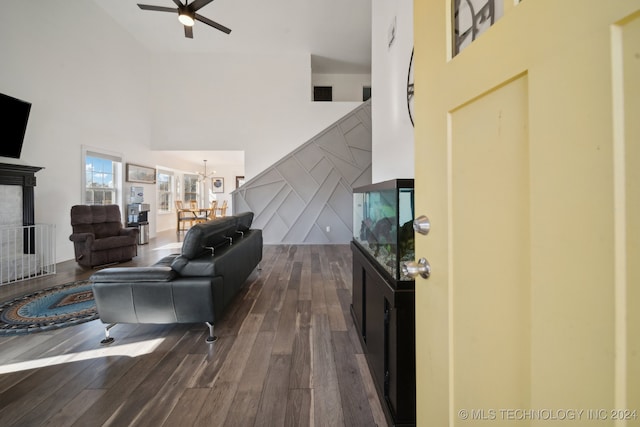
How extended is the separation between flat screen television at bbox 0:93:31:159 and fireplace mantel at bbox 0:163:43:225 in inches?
8.0

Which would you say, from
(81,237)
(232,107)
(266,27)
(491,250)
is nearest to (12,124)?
(81,237)

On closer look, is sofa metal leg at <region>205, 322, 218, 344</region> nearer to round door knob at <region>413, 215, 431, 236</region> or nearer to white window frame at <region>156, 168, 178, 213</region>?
round door knob at <region>413, 215, 431, 236</region>

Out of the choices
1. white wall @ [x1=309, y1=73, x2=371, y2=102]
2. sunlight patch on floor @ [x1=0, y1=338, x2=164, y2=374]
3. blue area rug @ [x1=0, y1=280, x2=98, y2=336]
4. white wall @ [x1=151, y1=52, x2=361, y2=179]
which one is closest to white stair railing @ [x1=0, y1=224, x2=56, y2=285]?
blue area rug @ [x1=0, y1=280, x2=98, y2=336]

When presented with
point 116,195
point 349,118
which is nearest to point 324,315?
point 349,118

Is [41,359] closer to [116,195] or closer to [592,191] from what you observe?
[592,191]

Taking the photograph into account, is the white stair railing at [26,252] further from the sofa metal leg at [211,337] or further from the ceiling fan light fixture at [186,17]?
the ceiling fan light fixture at [186,17]

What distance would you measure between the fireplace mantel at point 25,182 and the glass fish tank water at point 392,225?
4746 millimetres

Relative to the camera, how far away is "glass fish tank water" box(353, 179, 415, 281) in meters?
1.22

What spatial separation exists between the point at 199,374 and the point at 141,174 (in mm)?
6508

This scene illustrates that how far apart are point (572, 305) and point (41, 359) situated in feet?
9.19

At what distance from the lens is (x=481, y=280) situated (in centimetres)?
56

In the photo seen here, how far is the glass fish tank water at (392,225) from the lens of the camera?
122 centimetres

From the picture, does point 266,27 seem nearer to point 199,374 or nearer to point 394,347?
point 199,374

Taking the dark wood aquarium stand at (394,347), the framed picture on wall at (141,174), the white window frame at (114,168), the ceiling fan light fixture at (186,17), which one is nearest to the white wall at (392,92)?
the dark wood aquarium stand at (394,347)
